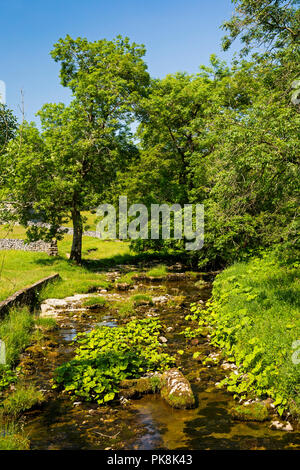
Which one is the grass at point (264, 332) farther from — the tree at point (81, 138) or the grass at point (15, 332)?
the tree at point (81, 138)

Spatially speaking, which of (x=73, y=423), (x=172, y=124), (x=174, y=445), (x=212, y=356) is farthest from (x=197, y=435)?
(x=172, y=124)

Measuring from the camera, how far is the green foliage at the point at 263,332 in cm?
678

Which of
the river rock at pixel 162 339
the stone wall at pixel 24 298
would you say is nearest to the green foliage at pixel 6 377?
the stone wall at pixel 24 298

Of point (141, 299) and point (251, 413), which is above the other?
point (141, 299)

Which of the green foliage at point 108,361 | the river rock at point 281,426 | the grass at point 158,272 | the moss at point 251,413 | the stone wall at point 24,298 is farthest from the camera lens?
the grass at point 158,272

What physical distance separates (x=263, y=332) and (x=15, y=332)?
7189mm

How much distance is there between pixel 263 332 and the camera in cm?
844

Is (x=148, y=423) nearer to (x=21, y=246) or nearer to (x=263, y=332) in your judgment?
(x=263, y=332)

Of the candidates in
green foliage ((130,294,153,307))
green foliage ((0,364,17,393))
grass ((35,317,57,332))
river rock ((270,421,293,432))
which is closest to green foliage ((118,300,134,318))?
green foliage ((130,294,153,307))

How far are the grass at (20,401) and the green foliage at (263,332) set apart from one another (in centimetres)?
415

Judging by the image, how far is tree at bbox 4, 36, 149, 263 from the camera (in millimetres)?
24000

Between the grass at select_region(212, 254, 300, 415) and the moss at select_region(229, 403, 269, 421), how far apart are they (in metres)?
0.28

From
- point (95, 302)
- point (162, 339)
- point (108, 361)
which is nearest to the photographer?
point (108, 361)

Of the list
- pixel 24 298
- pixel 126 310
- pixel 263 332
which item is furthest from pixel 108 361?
pixel 24 298
